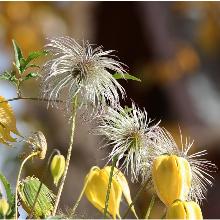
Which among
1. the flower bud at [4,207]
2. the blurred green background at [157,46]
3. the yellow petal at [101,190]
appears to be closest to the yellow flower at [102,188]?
the yellow petal at [101,190]

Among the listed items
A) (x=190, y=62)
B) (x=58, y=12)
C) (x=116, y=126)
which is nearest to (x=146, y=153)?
(x=116, y=126)

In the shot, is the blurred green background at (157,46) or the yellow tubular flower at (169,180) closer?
the yellow tubular flower at (169,180)

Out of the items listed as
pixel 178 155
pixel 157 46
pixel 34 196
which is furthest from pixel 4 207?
pixel 157 46

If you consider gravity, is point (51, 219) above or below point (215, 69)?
below

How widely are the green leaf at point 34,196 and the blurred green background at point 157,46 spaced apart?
9.39 feet

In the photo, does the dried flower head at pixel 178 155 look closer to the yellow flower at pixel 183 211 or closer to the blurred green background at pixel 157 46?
the yellow flower at pixel 183 211

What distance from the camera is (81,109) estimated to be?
648 millimetres

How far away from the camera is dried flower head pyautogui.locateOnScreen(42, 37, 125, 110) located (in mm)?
651

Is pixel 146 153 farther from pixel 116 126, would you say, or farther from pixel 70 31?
pixel 70 31

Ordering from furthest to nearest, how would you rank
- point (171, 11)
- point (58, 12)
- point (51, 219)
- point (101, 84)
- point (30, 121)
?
point (171, 11)
point (58, 12)
point (30, 121)
point (101, 84)
point (51, 219)

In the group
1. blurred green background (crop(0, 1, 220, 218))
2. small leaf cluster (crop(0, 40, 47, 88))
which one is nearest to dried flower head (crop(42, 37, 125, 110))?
small leaf cluster (crop(0, 40, 47, 88))

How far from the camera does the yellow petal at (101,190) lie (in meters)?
0.67

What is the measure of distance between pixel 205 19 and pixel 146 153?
416 centimetres

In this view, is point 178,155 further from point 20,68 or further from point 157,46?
point 157,46
